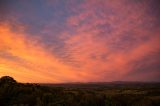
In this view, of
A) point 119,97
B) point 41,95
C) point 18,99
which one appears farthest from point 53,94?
point 119,97

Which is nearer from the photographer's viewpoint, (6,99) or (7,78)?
(6,99)

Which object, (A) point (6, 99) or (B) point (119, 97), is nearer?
(A) point (6, 99)

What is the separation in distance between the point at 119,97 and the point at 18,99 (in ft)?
27.3

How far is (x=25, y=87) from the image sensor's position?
78.9 ft

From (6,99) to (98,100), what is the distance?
24.2ft

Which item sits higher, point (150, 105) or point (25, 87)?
point (25, 87)

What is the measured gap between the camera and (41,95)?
23312 mm

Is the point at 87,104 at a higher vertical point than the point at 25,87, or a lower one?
lower

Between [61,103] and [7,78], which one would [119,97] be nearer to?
[61,103]

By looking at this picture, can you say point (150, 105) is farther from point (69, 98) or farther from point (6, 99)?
point (6, 99)

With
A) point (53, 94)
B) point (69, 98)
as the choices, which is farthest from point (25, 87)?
point (69, 98)

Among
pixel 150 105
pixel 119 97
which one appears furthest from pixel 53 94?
pixel 150 105

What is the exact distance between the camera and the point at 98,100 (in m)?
23.6

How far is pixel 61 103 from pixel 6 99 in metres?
4.32
